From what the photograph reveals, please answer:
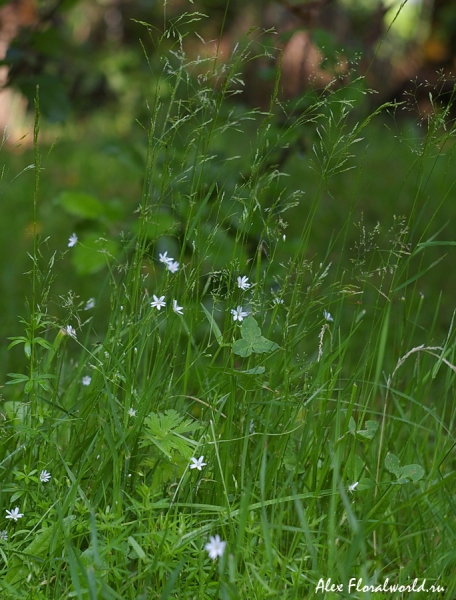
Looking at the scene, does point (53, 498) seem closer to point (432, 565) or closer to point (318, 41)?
point (432, 565)

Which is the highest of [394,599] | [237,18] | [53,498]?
[53,498]

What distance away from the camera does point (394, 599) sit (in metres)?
1.41

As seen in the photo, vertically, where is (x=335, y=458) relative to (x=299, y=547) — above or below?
above

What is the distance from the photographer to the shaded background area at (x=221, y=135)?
2.26 metres

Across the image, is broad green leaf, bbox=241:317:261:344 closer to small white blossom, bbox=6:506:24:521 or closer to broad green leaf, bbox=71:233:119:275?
small white blossom, bbox=6:506:24:521

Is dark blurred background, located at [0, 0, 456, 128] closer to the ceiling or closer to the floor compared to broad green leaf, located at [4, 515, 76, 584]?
closer to the floor

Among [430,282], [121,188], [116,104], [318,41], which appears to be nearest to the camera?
[318,41]

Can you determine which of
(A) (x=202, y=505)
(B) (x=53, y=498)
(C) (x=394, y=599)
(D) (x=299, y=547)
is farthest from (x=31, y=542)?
(C) (x=394, y=599)

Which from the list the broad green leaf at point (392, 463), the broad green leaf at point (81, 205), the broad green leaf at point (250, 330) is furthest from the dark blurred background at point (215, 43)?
the broad green leaf at point (392, 463)

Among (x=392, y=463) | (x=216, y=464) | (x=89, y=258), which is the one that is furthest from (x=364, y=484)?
(x=89, y=258)

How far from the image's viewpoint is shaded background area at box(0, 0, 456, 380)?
2.26 metres

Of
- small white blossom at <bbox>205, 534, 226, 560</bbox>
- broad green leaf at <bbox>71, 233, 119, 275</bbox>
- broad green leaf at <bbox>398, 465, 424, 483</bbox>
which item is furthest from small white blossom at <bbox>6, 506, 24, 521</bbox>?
broad green leaf at <bbox>71, 233, 119, 275</bbox>

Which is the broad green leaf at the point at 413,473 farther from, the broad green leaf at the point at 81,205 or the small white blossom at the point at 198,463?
the broad green leaf at the point at 81,205

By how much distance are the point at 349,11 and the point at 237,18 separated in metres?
1.85
